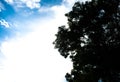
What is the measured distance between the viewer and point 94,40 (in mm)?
34812

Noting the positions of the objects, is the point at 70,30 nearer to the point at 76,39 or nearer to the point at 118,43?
the point at 76,39

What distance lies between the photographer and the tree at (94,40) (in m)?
34.1

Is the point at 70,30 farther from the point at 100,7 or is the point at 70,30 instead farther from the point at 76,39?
the point at 100,7

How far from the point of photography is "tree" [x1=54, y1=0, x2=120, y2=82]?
34.1 metres

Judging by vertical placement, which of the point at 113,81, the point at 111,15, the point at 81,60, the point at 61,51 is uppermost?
the point at 111,15

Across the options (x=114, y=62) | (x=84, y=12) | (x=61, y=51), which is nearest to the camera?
(x=114, y=62)

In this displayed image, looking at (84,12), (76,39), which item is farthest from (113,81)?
(84,12)

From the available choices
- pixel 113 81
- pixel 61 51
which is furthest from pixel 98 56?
pixel 61 51

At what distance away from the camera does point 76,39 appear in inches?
1448

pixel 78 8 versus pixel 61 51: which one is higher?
pixel 78 8

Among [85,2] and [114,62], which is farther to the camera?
[85,2]

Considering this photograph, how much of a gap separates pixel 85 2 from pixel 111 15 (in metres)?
4.57

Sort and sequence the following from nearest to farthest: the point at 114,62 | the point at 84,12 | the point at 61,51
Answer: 1. the point at 114,62
2. the point at 84,12
3. the point at 61,51

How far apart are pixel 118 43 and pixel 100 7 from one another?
6328mm
